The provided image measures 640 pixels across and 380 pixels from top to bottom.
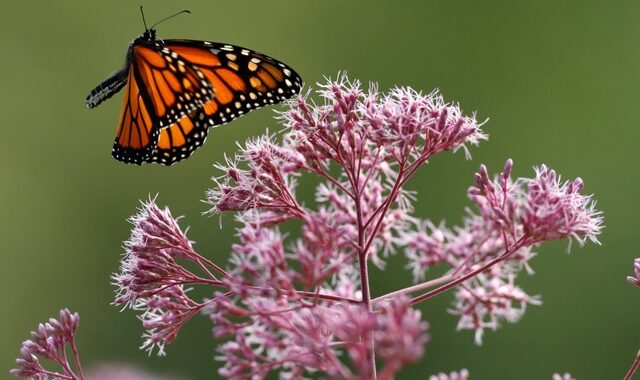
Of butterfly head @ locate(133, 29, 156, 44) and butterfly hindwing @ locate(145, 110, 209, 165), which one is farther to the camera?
butterfly head @ locate(133, 29, 156, 44)

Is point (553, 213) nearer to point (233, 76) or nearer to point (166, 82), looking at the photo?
point (233, 76)

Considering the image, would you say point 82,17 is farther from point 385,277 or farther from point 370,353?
point 370,353

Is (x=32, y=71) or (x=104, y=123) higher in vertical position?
(x=32, y=71)

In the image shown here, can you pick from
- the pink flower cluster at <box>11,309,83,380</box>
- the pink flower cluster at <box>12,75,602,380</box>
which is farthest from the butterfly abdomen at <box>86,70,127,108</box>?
the pink flower cluster at <box>11,309,83,380</box>

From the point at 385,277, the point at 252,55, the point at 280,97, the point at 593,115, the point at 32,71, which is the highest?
the point at 32,71

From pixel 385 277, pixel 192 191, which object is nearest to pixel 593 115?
→ pixel 385 277

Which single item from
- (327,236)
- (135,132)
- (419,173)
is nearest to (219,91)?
(135,132)

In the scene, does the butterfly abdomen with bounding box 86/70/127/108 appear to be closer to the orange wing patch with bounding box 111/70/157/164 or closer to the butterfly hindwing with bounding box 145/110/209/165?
the orange wing patch with bounding box 111/70/157/164
